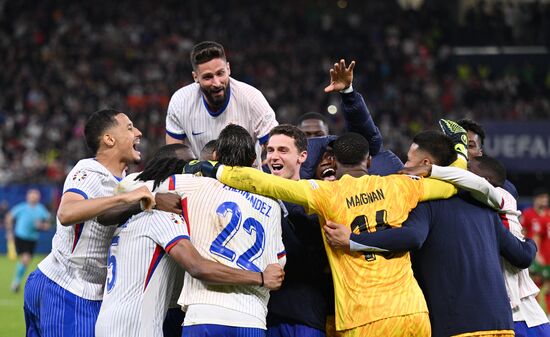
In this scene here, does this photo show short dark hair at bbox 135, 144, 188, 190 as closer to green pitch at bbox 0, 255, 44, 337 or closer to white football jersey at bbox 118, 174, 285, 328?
white football jersey at bbox 118, 174, 285, 328

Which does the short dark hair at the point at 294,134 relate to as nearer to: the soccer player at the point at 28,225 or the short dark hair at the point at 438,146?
the short dark hair at the point at 438,146

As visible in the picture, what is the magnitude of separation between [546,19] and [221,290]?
28.2 metres

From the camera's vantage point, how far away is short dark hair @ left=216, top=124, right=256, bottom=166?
5773 millimetres

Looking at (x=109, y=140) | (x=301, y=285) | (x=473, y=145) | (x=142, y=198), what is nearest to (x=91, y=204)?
(x=142, y=198)

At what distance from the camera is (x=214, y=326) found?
17.6 feet

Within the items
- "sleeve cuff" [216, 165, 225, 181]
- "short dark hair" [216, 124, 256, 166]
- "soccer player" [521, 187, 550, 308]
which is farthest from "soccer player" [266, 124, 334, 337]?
"soccer player" [521, 187, 550, 308]

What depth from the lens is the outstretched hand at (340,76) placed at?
677cm

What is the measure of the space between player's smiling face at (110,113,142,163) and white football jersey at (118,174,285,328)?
0.98 metres

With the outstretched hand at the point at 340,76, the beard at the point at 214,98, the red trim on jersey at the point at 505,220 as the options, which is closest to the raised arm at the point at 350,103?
the outstretched hand at the point at 340,76

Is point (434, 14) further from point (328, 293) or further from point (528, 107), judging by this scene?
point (328, 293)

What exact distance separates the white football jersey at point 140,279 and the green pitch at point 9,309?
6706 mm

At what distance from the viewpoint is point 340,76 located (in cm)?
681

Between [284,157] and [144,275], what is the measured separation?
4.65ft

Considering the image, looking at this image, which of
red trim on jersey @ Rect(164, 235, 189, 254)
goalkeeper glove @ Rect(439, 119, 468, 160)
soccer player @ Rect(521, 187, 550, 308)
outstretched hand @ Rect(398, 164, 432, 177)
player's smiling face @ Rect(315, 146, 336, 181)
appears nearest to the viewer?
red trim on jersey @ Rect(164, 235, 189, 254)
